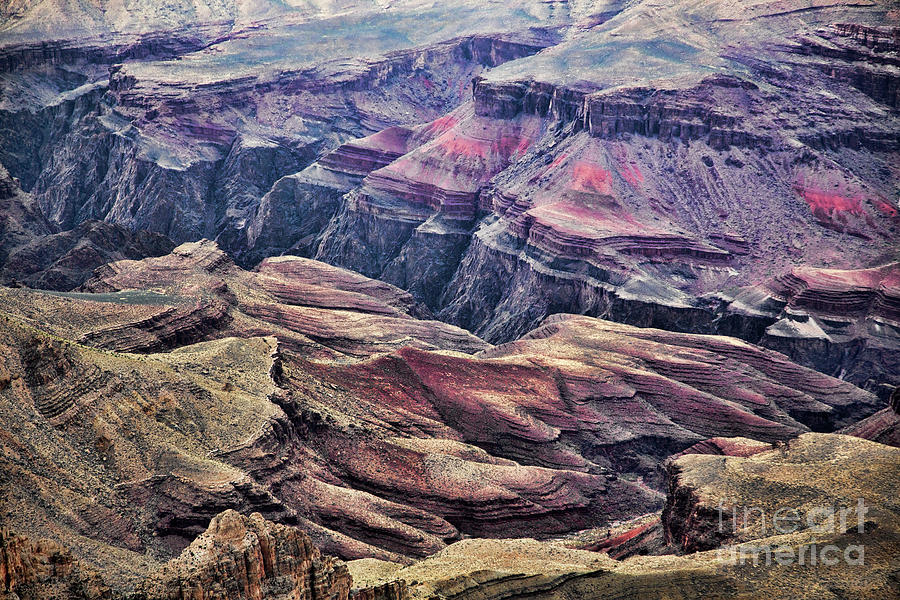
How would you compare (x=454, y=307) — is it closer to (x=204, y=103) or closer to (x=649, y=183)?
(x=649, y=183)

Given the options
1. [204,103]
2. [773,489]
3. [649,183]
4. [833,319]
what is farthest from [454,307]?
[773,489]

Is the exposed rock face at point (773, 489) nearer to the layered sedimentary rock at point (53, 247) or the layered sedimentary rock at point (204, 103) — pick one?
the layered sedimentary rock at point (53, 247)

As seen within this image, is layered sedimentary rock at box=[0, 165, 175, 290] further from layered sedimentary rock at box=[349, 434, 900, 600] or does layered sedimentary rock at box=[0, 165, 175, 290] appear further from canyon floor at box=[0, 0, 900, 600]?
layered sedimentary rock at box=[349, 434, 900, 600]

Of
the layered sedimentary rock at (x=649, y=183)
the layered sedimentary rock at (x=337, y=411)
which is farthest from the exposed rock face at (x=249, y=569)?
the layered sedimentary rock at (x=649, y=183)

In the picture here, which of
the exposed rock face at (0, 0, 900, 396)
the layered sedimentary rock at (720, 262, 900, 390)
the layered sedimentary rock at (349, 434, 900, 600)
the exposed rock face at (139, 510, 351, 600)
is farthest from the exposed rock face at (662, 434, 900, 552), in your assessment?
the exposed rock face at (0, 0, 900, 396)

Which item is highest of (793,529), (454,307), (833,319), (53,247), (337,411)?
(793,529)

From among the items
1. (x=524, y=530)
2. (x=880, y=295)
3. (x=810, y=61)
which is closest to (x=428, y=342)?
(x=524, y=530)

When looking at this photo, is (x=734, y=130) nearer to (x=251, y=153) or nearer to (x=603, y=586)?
(x=251, y=153)
